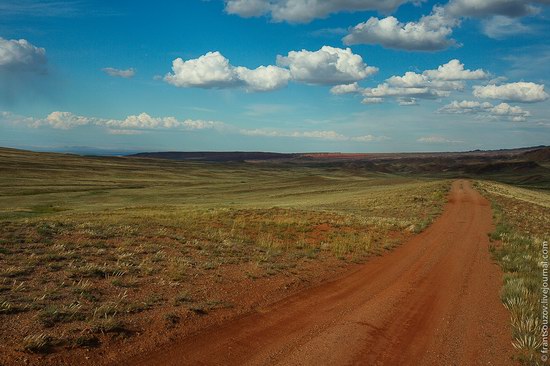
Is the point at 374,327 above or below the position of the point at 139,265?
below

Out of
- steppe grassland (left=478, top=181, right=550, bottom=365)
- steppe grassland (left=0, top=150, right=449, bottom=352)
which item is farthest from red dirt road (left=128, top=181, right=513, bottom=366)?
steppe grassland (left=0, top=150, right=449, bottom=352)

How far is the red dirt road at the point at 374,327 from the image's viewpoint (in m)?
8.05

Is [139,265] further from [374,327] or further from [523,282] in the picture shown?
[523,282]

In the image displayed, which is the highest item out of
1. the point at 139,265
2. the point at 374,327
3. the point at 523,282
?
the point at 139,265

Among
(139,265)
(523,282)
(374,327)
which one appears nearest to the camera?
(374,327)

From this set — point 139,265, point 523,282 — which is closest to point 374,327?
point 523,282

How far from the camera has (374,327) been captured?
9.62 metres

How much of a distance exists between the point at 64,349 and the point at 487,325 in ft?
32.4

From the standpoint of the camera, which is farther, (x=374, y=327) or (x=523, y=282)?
(x=523, y=282)

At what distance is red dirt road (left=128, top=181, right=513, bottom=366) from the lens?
805 cm

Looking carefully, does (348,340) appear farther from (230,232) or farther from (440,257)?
(230,232)

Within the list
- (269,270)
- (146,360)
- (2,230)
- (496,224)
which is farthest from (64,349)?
(496,224)

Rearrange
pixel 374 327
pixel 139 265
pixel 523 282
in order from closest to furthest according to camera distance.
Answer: pixel 374 327 < pixel 523 282 < pixel 139 265

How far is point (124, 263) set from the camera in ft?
44.4
